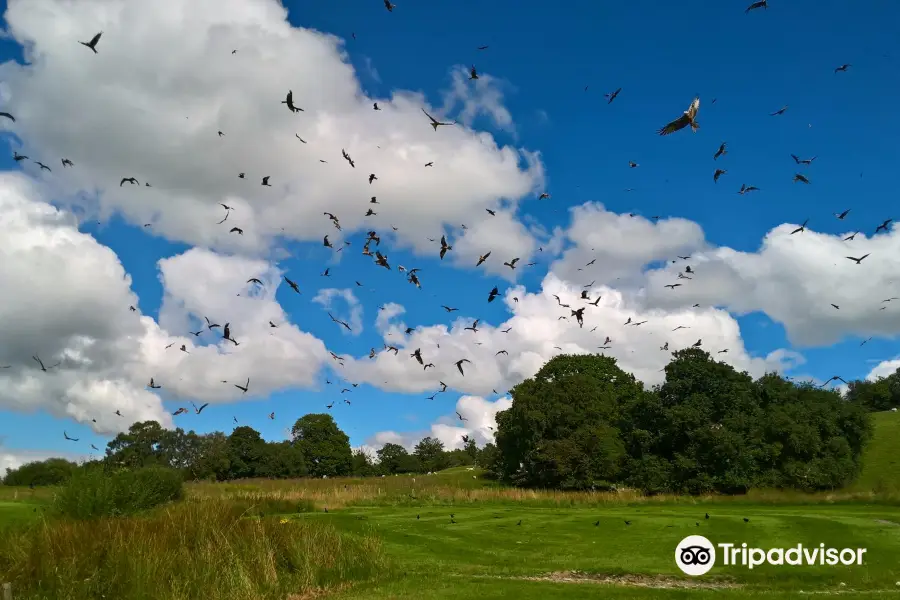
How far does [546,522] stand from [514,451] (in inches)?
1954

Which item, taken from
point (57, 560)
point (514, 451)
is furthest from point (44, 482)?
point (57, 560)

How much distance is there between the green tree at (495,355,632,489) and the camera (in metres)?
66.2

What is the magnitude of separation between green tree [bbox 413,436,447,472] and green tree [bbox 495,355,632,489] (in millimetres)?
65825

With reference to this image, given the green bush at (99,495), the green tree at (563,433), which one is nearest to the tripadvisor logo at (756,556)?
the green bush at (99,495)

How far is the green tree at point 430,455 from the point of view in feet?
486

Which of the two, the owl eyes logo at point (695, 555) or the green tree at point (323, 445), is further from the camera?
the green tree at point (323, 445)

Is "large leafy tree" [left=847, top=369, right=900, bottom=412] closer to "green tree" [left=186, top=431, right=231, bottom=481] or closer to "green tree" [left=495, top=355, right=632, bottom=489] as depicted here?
"green tree" [left=495, top=355, right=632, bottom=489]

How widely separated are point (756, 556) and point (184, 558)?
18837 mm

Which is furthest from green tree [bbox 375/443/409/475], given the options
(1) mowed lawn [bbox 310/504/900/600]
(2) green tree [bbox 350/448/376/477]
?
(1) mowed lawn [bbox 310/504/900/600]

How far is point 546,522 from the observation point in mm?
31375

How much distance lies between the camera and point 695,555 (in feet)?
72.4

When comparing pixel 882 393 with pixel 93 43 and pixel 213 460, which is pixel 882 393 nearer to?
pixel 213 460

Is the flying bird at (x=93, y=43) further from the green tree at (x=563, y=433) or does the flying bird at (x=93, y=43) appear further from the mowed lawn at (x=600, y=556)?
the green tree at (x=563, y=433)

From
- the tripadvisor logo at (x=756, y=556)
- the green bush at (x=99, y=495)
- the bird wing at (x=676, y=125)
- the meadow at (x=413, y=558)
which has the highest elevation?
the bird wing at (x=676, y=125)
